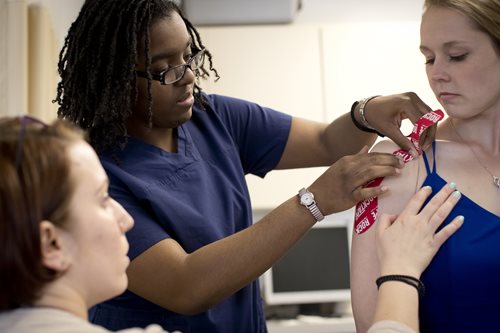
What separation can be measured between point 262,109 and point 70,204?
1.01 meters

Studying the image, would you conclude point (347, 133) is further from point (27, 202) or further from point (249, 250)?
point (27, 202)

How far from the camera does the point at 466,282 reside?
4.53 ft

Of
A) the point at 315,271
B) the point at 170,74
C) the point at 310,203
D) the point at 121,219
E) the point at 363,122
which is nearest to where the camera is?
the point at 121,219

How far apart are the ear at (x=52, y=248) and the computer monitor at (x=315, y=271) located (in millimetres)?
2608

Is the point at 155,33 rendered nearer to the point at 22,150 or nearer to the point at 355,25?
the point at 22,150

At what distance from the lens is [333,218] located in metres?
3.65

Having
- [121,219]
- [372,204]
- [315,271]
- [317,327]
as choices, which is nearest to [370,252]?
[372,204]

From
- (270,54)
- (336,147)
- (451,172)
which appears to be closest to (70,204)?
(451,172)

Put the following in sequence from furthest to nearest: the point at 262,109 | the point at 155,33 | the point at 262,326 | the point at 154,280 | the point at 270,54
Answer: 1. the point at 270,54
2. the point at 262,109
3. the point at 262,326
4. the point at 155,33
5. the point at 154,280

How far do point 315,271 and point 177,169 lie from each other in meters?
2.01

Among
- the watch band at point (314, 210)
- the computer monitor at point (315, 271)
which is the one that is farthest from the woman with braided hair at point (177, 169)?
the computer monitor at point (315, 271)

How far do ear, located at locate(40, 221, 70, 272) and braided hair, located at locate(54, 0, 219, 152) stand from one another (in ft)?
2.22

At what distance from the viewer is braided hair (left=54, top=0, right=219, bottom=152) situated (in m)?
1.55

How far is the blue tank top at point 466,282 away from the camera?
1380 millimetres
